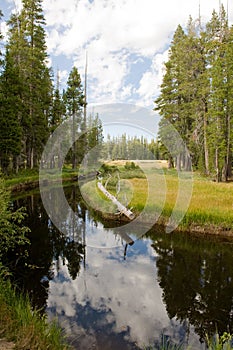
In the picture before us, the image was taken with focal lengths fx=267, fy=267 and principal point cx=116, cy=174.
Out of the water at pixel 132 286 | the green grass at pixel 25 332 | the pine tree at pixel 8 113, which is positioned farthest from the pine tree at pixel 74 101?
the green grass at pixel 25 332

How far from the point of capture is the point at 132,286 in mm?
7926

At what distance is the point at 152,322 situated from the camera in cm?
622

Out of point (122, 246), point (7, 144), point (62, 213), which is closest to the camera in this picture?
point (122, 246)

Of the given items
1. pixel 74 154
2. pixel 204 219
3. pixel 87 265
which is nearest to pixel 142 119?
pixel 204 219

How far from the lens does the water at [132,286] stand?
230 inches

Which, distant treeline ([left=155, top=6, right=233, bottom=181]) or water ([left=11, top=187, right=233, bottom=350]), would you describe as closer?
water ([left=11, top=187, right=233, bottom=350])

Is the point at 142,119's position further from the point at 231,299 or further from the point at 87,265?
the point at 231,299

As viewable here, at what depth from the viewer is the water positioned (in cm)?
584

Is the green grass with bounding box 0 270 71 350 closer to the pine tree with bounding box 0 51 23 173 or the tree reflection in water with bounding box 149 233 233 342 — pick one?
the tree reflection in water with bounding box 149 233 233 342

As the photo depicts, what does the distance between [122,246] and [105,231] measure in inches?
84.0

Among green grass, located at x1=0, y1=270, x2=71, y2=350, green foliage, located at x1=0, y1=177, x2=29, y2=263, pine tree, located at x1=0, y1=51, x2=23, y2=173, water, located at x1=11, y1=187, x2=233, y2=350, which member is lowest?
water, located at x1=11, y1=187, x2=233, y2=350

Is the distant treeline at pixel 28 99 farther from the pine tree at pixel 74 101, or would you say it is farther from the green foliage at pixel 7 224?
the green foliage at pixel 7 224

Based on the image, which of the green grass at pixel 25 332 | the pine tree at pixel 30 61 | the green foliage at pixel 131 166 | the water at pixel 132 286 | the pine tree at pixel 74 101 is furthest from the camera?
the pine tree at pixel 74 101

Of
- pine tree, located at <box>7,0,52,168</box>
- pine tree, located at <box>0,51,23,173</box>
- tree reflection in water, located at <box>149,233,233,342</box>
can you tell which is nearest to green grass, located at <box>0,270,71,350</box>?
tree reflection in water, located at <box>149,233,233,342</box>
